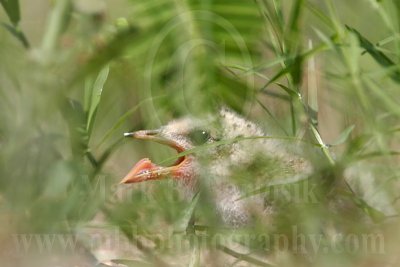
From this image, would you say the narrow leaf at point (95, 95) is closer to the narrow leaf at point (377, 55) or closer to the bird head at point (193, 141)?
the bird head at point (193, 141)

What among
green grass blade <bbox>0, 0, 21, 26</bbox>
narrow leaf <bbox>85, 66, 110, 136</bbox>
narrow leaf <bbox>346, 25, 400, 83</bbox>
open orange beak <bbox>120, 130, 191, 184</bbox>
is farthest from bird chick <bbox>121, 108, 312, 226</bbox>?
green grass blade <bbox>0, 0, 21, 26</bbox>

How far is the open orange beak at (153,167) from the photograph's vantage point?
8.23ft

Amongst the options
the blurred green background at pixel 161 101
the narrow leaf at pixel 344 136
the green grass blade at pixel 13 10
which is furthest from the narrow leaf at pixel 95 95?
the narrow leaf at pixel 344 136

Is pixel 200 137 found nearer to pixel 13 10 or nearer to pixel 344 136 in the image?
pixel 344 136

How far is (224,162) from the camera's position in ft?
8.29

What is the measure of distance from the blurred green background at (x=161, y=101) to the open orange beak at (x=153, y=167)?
5cm

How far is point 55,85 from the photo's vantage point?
2.41m

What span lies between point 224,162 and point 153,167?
0.17 m

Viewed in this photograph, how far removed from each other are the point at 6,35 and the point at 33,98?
369 mm

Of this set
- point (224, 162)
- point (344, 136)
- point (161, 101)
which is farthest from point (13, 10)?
point (344, 136)

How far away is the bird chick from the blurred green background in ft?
0.19

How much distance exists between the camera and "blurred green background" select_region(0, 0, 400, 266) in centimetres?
238

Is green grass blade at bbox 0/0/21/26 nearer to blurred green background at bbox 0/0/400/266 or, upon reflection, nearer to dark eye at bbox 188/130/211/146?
blurred green background at bbox 0/0/400/266

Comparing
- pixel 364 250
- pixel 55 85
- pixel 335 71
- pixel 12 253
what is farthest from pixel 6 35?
pixel 364 250
